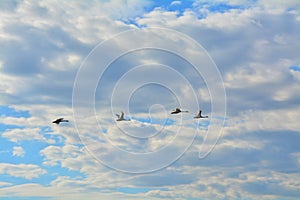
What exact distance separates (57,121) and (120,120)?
853 inches

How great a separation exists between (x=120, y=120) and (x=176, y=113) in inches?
767

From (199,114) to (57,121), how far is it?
49.8m

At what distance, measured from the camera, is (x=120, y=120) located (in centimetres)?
17988

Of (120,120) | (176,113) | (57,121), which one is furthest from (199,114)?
(57,121)

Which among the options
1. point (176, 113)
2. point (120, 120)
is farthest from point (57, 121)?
point (176, 113)

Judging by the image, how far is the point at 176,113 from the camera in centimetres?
17775

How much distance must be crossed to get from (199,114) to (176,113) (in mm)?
11386

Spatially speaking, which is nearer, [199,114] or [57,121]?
[57,121]

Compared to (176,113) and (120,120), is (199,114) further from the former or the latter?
(120,120)

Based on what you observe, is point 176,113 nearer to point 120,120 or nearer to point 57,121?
point 120,120

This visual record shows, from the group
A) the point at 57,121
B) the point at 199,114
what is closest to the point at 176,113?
the point at 199,114

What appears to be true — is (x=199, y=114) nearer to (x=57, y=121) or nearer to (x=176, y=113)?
(x=176, y=113)

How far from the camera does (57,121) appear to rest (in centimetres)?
17275

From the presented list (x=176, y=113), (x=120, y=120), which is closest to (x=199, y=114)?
(x=176, y=113)
